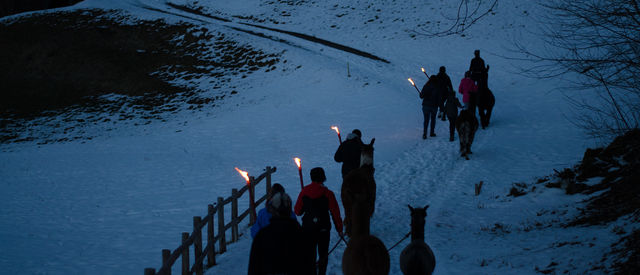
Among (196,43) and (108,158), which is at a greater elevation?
(196,43)

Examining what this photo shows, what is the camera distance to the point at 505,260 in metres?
6.00

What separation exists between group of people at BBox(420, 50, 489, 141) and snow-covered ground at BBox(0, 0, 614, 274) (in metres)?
0.67

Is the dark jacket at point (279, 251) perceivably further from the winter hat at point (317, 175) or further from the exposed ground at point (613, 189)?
the exposed ground at point (613, 189)

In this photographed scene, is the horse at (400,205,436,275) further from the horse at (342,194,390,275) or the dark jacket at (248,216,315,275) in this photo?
the dark jacket at (248,216,315,275)

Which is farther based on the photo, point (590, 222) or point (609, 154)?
point (609, 154)

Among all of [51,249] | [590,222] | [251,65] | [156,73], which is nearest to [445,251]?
[590,222]

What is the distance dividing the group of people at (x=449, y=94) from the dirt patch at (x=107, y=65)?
13.2 m

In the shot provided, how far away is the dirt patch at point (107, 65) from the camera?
81.3 feet

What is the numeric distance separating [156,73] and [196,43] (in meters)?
4.02

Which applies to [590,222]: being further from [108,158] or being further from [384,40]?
[384,40]

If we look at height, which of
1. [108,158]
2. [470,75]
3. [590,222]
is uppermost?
[470,75]

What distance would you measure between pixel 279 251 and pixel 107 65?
29546 mm

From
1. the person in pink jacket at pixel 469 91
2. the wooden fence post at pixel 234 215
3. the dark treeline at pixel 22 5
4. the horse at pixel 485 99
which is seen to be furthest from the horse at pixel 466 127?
the dark treeline at pixel 22 5

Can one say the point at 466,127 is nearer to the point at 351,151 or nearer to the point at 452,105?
the point at 452,105
